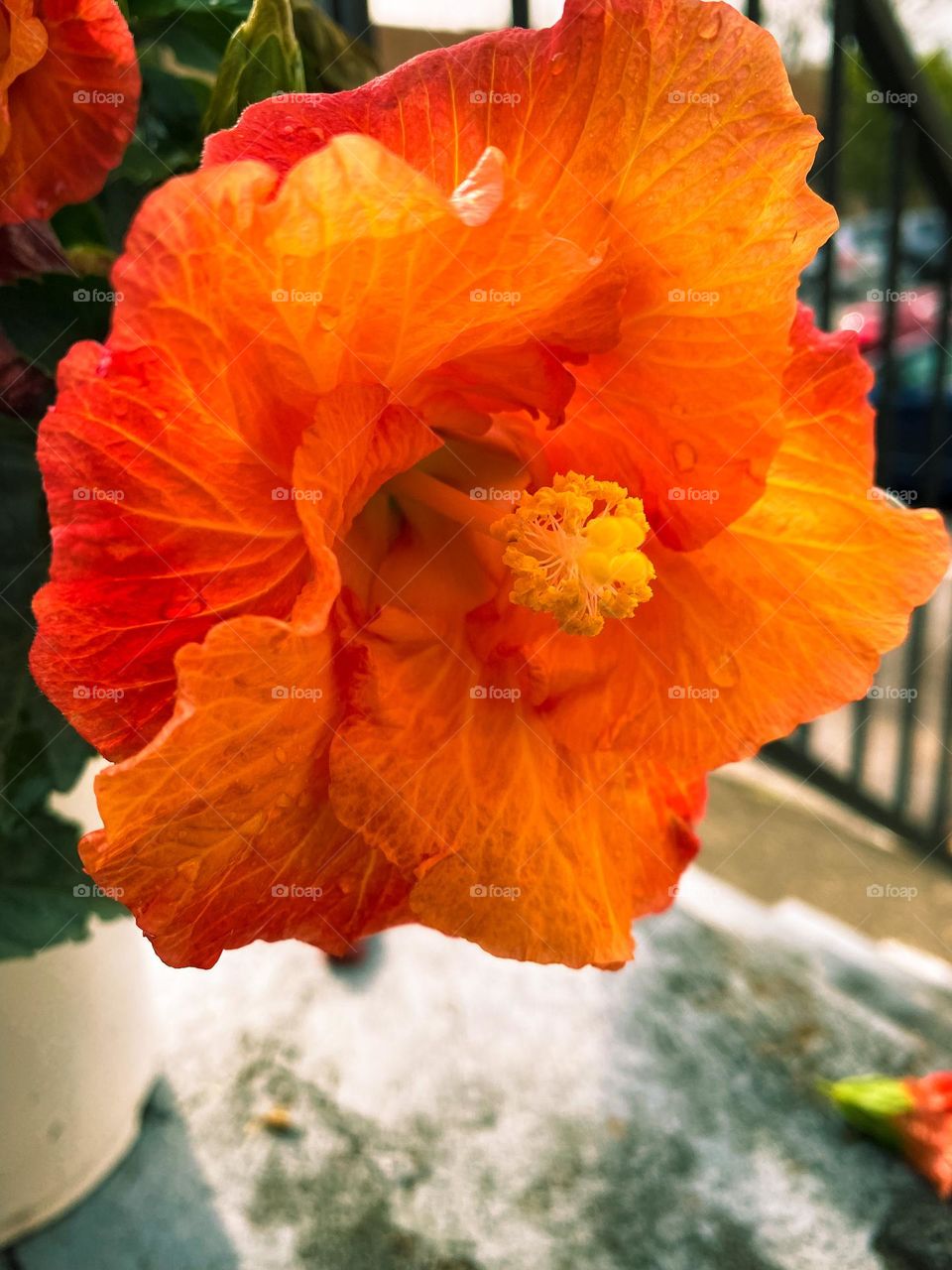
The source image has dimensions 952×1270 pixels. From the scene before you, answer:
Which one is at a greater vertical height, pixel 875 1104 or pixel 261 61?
pixel 261 61

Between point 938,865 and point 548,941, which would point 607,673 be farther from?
point 938,865

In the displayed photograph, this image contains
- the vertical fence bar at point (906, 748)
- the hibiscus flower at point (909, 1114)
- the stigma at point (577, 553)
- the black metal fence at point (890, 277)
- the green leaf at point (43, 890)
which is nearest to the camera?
the stigma at point (577, 553)

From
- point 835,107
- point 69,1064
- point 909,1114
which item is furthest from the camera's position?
point 835,107

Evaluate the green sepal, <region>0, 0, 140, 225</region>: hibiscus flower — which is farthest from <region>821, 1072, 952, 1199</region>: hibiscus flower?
<region>0, 0, 140, 225</region>: hibiscus flower

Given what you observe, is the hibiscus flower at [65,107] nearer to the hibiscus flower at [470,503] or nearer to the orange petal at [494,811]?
the hibiscus flower at [470,503]

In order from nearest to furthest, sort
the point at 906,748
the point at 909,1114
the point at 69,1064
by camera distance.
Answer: the point at 69,1064
the point at 909,1114
the point at 906,748

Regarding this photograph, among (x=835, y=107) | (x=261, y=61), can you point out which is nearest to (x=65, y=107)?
(x=261, y=61)

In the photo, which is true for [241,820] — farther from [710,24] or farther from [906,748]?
[906,748]

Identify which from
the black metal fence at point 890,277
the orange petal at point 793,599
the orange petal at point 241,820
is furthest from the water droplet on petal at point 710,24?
the black metal fence at point 890,277
